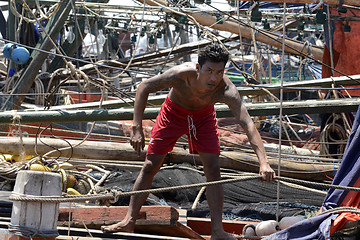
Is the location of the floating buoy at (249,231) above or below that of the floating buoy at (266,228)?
below

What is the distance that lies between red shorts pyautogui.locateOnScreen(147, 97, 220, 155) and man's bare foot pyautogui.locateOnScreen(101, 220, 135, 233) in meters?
0.61

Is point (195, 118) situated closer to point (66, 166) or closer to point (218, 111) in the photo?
point (218, 111)

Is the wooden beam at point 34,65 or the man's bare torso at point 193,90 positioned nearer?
the man's bare torso at point 193,90

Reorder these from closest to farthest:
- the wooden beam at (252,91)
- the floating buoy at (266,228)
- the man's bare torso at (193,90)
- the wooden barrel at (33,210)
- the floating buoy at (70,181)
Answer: the wooden barrel at (33,210) < the man's bare torso at (193,90) < the floating buoy at (266,228) < the floating buoy at (70,181) < the wooden beam at (252,91)

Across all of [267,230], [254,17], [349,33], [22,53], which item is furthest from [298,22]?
[267,230]

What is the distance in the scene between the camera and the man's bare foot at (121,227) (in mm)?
4508

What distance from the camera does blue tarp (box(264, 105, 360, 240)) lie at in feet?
13.3

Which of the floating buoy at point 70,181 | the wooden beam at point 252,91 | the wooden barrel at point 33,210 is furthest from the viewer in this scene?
the wooden beam at point 252,91

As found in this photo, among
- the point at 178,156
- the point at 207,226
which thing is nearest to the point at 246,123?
the point at 207,226

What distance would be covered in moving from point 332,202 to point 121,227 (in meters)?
1.63

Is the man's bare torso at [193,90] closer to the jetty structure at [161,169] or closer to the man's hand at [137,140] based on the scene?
the man's hand at [137,140]

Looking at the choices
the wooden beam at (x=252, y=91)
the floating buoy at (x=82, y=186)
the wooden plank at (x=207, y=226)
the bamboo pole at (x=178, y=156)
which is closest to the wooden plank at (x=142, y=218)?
the wooden plank at (x=207, y=226)

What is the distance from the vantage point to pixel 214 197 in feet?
15.2

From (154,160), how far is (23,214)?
138 centimetres
